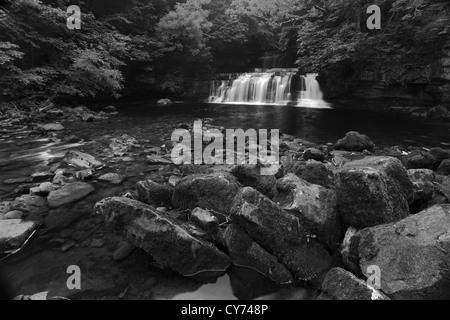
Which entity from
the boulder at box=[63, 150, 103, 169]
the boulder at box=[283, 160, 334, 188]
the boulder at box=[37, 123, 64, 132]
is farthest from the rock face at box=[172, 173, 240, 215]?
the boulder at box=[37, 123, 64, 132]

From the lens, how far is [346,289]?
9.57ft

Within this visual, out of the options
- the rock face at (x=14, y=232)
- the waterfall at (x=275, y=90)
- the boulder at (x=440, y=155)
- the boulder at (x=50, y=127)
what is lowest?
the rock face at (x=14, y=232)

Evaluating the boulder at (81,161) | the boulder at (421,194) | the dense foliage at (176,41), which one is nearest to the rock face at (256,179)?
the boulder at (421,194)

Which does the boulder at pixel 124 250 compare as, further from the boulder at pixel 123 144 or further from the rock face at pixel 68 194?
the boulder at pixel 123 144

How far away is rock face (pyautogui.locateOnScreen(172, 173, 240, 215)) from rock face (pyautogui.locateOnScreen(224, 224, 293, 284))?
0.88m

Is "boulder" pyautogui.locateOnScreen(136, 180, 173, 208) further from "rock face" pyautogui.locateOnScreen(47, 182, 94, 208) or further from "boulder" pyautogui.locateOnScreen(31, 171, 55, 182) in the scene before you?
"boulder" pyautogui.locateOnScreen(31, 171, 55, 182)

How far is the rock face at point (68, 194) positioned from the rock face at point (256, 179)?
3252 mm

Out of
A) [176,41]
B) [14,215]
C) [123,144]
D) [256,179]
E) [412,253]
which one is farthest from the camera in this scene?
[176,41]

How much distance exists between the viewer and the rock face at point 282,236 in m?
3.70

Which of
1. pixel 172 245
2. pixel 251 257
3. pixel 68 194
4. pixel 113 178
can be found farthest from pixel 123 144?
pixel 251 257

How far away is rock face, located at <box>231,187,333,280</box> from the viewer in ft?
12.1

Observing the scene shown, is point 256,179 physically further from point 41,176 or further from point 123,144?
point 123,144

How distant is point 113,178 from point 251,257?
4.30 meters
